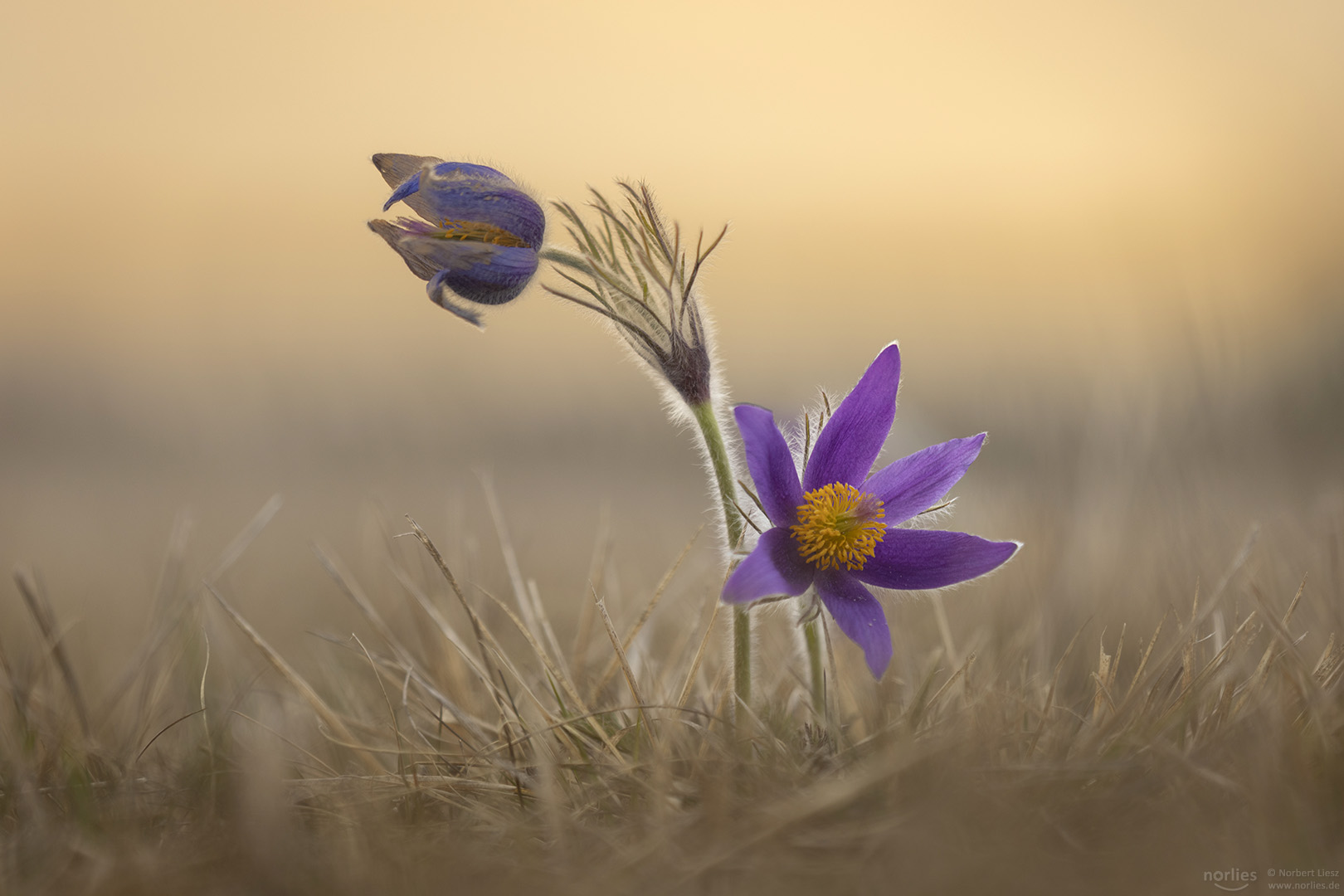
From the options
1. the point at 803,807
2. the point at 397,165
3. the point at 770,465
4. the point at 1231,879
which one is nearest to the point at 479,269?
the point at 397,165

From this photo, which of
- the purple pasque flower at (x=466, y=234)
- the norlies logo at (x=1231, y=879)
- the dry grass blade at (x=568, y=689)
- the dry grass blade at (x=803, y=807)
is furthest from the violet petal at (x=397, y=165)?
the norlies logo at (x=1231, y=879)

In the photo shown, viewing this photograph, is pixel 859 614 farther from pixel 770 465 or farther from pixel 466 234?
pixel 466 234

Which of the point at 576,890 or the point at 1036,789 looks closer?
the point at 576,890

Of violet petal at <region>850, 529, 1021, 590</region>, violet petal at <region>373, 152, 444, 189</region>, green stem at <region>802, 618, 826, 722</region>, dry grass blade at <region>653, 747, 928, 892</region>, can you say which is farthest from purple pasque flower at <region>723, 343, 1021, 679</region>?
violet petal at <region>373, 152, 444, 189</region>

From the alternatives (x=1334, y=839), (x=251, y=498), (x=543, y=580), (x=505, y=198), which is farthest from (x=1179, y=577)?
(x=251, y=498)

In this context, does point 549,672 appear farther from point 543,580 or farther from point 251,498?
point 251,498

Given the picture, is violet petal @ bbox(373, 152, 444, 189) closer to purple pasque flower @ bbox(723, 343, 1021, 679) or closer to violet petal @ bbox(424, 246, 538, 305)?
violet petal @ bbox(424, 246, 538, 305)

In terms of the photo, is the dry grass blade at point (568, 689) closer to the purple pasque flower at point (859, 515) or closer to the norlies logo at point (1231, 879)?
the purple pasque flower at point (859, 515)
